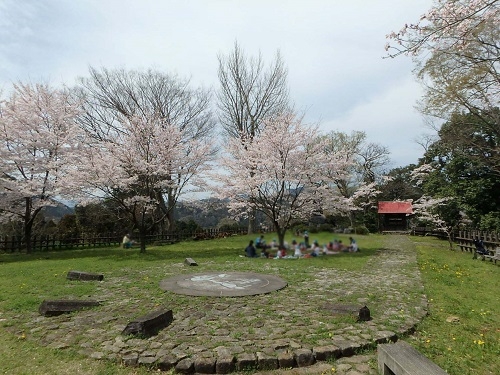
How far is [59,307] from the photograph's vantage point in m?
6.45

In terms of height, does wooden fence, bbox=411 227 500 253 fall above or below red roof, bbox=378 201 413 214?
below

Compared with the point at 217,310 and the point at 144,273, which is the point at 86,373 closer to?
the point at 217,310

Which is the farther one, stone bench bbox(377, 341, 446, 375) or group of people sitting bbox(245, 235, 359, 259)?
group of people sitting bbox(245, 235, 359, 259)

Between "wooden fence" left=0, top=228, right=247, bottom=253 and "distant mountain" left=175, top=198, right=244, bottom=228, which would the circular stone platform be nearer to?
"wooden fence" left=0, top=228, right=247, bottom=253

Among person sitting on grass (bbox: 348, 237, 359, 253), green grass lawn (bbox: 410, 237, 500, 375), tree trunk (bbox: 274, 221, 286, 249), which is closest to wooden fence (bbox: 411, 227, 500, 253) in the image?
green grass lawn (bbox: 410, 237, 500, 375)

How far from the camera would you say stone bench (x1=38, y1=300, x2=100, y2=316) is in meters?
6.37

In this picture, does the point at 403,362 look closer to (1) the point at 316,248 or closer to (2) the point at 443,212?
(1) the point at 316,248

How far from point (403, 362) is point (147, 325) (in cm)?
381

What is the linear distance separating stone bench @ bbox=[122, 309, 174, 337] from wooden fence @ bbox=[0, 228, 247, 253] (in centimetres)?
1186

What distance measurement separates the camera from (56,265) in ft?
42.0

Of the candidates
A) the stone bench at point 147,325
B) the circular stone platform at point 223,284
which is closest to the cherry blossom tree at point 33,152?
the circular stone platform at point 223,284

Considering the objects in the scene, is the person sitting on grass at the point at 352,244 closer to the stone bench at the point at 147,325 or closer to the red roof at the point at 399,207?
the stone bench at the point at 147,325

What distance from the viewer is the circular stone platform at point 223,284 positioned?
786cm

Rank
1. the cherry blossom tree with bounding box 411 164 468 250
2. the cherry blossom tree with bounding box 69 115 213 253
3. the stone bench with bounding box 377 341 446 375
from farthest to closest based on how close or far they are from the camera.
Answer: the cherry blossom tree with bounding box 411 164 468 250 → the cherry blossom tree with bounding box 69 115 213 253 → the stone bench with bounding box 377 341 446 375
